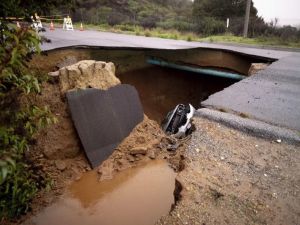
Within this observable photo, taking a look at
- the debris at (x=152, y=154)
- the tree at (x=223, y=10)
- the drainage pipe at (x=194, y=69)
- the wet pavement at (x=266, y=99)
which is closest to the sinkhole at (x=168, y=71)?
the drainage pipe at (x=194, y=69)

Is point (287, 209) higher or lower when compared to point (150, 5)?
lower

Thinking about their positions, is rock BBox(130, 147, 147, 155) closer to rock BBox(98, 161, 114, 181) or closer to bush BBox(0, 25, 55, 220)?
rock BBox(98, 161, 114, 181)

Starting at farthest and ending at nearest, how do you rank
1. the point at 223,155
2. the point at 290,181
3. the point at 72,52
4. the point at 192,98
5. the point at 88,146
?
the point at 192,98 < the point at 72,52 < the point at 88,146 < the point at 223,155 < the point at 290,181

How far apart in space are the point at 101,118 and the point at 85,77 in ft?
2.81

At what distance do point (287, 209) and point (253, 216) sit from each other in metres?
0.31

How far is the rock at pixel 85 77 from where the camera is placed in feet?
17.1

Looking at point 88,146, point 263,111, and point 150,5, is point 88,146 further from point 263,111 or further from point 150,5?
point 150,5

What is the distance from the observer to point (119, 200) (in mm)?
4332

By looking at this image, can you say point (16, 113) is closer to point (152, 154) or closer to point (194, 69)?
point (152, 154)

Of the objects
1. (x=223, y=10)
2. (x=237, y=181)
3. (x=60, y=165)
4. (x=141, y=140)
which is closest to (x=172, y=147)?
(x=141, y=140)

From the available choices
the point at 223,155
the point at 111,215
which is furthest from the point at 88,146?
the point at 223,155

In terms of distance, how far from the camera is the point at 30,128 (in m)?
1.77

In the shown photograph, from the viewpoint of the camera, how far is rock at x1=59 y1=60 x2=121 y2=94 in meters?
5.21

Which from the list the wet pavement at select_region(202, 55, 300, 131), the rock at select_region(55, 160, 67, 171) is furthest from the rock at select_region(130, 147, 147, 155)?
the wet pavement at select_region(202, 55, 300, 131)
